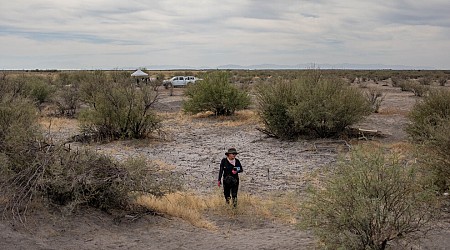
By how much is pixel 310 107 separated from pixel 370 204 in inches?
519

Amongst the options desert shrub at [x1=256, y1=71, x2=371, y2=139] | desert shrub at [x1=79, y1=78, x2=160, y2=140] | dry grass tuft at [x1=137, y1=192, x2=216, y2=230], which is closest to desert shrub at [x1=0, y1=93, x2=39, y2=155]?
dry grass tuft at [x1=137, y1=192, x2=216, y2=230]

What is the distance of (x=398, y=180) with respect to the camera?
6.70 m

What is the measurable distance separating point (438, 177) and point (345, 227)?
500 cm

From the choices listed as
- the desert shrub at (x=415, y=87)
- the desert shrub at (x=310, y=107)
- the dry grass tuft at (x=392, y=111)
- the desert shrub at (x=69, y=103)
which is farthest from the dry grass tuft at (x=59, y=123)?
the desert shrub at (x=415, y=87)

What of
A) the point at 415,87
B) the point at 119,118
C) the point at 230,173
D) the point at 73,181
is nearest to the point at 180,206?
the point at 230,173

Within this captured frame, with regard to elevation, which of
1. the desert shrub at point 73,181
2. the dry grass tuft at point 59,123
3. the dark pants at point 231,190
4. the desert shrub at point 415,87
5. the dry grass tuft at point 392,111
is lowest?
the dry grass tuft at point 59,123

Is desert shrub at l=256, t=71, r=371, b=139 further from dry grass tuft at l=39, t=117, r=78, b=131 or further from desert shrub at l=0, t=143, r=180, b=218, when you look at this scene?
desert shrub at l=0, t=143, r=180, b=218

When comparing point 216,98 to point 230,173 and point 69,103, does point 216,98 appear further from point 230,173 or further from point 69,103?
A: point 230,173

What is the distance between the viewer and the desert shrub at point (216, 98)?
28359 mm

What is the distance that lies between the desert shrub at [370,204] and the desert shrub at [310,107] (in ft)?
40.3

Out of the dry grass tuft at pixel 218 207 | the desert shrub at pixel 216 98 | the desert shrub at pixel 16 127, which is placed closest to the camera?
the desert shrub at pixel 16 127

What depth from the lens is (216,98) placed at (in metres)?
28.3

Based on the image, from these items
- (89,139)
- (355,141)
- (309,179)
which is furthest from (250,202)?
(89,139)

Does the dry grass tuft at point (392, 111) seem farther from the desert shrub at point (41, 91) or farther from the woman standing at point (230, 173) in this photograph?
the desert shrub at point (41, 91)
